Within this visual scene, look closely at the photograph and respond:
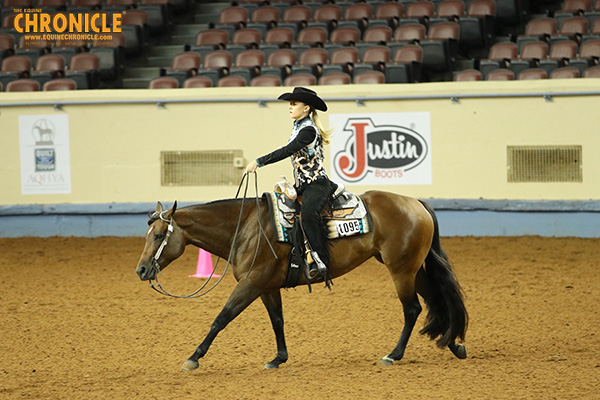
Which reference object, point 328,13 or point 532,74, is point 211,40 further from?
point 532,74

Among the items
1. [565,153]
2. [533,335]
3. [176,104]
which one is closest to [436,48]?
[565,153]

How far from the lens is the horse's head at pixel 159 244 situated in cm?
680

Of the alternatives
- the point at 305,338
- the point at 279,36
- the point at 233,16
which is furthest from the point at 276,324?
the point at 233,16

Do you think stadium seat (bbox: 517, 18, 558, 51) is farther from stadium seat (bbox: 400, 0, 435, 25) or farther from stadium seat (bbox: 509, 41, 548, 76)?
stadium seat (bbox: 400, 0, 435, 25)

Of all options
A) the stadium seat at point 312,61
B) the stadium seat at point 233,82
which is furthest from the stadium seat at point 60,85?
the stadium seat at point 312,61

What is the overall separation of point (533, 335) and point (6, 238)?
11.8m

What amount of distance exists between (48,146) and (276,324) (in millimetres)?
10607

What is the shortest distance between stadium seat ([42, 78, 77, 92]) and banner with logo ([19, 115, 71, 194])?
1168 millimetres

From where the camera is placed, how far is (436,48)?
16.9m

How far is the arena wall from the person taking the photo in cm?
1470

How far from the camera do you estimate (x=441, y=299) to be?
7.36 m

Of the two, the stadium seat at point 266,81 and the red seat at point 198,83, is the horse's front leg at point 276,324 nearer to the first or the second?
the stadium seat at point 266,81

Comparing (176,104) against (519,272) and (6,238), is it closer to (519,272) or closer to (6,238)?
(6,238)

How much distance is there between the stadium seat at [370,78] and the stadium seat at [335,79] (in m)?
0.18
